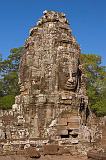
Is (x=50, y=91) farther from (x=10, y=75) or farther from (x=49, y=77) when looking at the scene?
(x=10, y=75)

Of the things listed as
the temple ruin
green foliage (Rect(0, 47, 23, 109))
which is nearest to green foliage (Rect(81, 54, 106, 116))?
green foliage (Rect(0, 47, 23, 109))

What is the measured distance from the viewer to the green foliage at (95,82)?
3391 centimetres

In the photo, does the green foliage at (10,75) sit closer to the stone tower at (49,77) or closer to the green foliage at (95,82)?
the green foliage at (95,82)

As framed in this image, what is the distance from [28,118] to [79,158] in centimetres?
302

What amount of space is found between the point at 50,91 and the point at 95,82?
79.3ft

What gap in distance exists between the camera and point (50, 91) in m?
13.3

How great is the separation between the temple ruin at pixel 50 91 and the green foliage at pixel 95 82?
19.6 m

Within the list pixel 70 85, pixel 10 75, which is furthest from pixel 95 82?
pixel 70 85

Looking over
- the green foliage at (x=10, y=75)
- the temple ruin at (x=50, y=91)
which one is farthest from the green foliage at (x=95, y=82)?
the temple ruin at (x=50, y=91)

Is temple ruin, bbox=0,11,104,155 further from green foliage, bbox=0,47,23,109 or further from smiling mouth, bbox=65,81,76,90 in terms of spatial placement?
green foliage, bbox=0,47,23,109

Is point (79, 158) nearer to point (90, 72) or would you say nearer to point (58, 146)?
point (58, 146)

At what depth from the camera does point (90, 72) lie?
3769 cm

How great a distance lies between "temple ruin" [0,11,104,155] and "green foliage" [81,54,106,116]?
19.6 m

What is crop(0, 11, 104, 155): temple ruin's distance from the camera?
41.3 feet
